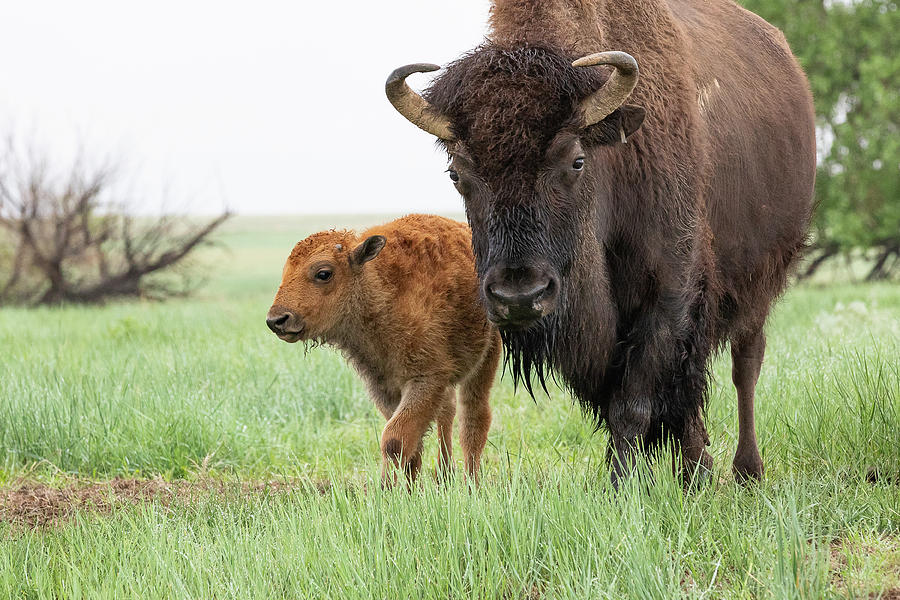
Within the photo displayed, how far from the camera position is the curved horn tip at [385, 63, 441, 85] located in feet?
14.1

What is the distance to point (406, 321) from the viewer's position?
19.1 feet

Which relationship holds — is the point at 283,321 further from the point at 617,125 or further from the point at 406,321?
the point at 617,125

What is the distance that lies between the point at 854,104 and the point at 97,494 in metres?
22.6

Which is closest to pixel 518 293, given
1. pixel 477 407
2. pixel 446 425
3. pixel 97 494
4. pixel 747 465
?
pixel 446 425

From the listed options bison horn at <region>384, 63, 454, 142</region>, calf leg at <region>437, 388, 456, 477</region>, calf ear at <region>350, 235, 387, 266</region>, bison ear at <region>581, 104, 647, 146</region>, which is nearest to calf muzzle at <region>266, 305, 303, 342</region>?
calf ear at <region>350, 235, 387, 266</region>

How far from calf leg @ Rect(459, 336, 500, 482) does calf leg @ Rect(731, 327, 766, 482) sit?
1582mm

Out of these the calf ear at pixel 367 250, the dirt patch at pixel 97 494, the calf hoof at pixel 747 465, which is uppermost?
the calf ear at pixel 367 250

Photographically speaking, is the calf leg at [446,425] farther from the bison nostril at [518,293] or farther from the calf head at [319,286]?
the bison nostril at [518,293]

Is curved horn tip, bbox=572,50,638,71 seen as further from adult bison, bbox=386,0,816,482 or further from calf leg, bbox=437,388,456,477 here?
calf leg, bbox=437,388,456,477

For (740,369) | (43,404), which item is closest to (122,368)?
(43,404)

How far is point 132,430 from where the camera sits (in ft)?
21.8

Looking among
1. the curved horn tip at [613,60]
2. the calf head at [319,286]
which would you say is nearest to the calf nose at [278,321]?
the calf head at [319,286]

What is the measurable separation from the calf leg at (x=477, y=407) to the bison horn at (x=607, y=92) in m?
2.24

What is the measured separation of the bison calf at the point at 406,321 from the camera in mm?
5699
